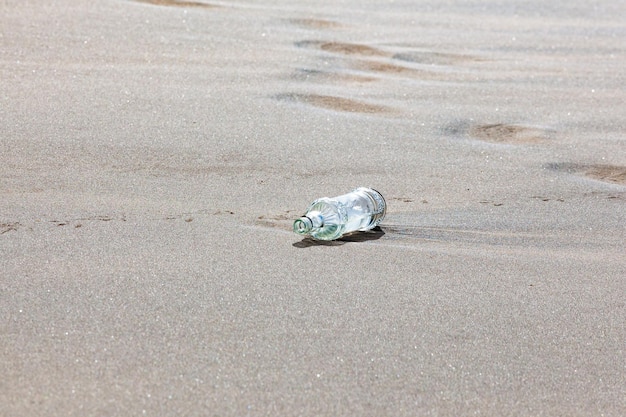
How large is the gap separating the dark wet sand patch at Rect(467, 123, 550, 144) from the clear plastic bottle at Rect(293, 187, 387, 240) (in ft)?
2.76

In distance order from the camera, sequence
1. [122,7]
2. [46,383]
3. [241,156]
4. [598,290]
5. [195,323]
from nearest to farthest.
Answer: [46,383], [195,323], [598,290], [241,156], [122,7]

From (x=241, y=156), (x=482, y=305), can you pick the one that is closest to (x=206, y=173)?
(x=241, y=156)

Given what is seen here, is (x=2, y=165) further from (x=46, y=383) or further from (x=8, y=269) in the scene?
(x=46, y=383)

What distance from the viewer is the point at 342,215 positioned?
2283 mm

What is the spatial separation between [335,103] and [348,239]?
44.9 inches

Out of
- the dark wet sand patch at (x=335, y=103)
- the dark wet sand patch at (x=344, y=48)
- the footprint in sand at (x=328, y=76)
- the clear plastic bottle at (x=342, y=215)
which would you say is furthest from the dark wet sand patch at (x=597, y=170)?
the dark wet sand patch at (x=344, y=48)

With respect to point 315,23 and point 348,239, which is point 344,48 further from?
point 348,239

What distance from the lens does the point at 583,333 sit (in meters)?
1.89

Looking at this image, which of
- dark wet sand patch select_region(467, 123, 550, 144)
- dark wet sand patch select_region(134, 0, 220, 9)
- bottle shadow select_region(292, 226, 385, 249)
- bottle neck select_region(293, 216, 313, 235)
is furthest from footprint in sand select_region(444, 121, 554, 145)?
dark wet sand patch select_region(134, 0, 220, 9)

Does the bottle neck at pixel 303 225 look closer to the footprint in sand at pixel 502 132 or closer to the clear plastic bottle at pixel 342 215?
the clear plastic bottle at pixel 342 215

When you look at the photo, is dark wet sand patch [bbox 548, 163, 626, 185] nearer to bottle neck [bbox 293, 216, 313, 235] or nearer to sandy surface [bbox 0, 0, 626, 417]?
sandy surface [bbox 0, 0, 626, 417]

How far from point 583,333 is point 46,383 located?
107cm

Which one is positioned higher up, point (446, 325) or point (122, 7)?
point (122, 7)

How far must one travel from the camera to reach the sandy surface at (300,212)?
166 centimetres
